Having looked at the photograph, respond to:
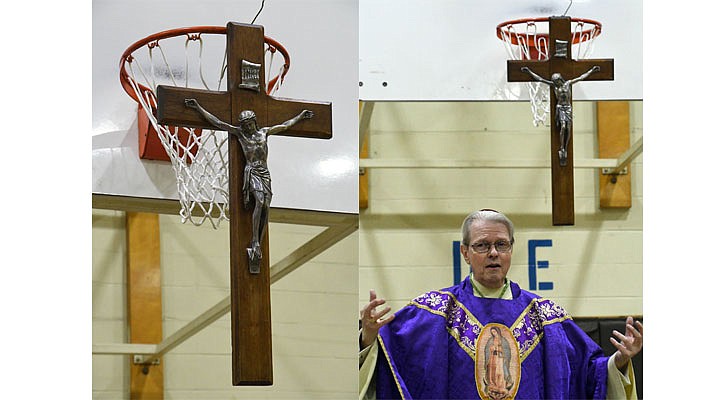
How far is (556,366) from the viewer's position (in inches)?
111

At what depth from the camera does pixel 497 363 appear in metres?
2.80

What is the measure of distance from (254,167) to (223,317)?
1194 mm

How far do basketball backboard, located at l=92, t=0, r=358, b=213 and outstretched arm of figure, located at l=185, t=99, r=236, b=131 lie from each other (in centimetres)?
50

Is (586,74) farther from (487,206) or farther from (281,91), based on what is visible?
(281,91)

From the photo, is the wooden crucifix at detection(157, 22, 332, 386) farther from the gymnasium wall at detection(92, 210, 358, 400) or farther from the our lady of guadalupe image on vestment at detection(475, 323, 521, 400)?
the gymnasium wall at detection(92, 210, 358, 400)

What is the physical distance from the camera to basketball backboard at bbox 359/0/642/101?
2.90 m

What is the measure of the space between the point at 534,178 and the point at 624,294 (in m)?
0.47

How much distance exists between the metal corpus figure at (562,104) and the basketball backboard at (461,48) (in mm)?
181

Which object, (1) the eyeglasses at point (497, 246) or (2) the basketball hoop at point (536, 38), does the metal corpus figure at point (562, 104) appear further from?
(1) the eyeglasses at point (497, 246)

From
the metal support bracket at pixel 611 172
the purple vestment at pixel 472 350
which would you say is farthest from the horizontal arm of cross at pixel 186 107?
the metal support bracket at pixel 611 172

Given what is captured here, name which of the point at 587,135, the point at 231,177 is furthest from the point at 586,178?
the point at 231,177

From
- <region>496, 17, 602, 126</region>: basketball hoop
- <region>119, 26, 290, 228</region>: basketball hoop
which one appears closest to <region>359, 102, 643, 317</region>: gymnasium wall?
<region>496, 17, 602, 126</region>: basketball hoop

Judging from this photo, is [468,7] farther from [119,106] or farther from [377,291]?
[119,106]

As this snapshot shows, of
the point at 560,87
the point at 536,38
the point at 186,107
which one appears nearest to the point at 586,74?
the point at 560,87
